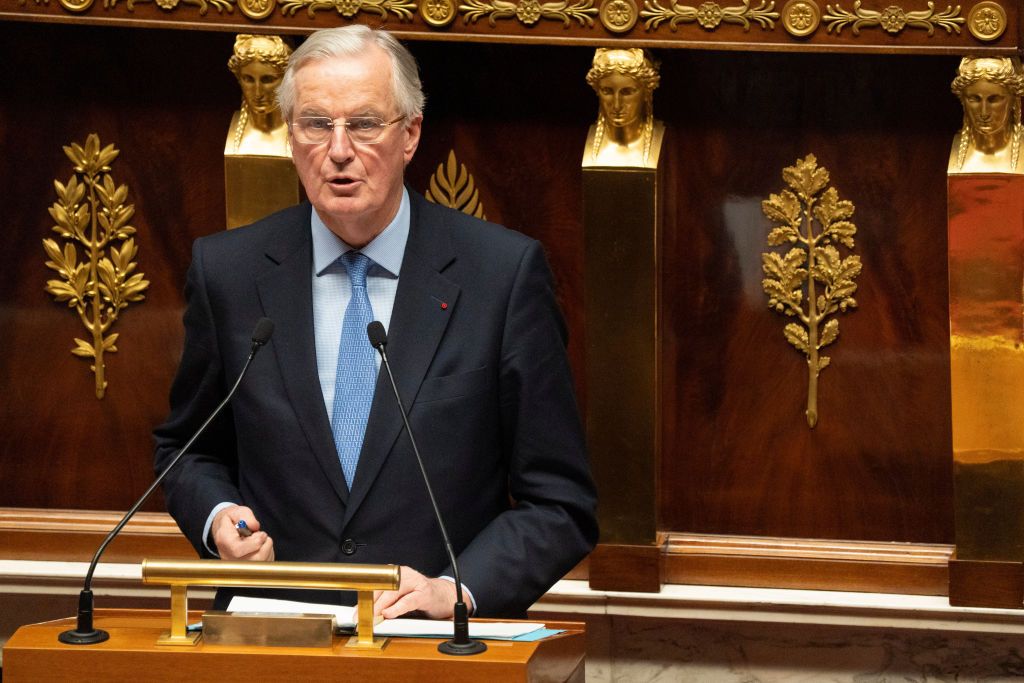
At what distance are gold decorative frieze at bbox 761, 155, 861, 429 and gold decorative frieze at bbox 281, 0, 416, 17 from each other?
98cm

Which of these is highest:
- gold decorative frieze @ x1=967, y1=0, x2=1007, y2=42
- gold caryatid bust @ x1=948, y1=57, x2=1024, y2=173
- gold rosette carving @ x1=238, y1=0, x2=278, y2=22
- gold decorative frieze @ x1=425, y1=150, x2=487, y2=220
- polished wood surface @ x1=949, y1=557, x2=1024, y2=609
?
gold rosette carving @ x1=238, y1=0, x2=278, y2=22

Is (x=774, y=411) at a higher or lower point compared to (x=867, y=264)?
lower

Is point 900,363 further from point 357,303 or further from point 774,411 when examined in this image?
point 357,303

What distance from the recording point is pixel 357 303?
8.46 ft

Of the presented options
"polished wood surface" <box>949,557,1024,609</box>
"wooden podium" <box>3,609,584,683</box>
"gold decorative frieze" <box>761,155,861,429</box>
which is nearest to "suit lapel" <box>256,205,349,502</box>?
"wooden podium" <box>3,609,584,683</box>

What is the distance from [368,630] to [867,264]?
2293 millimetres

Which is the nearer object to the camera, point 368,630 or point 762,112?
point 368,630

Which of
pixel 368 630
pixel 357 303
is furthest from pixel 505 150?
pixel 368 630

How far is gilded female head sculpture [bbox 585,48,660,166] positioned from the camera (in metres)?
3.81

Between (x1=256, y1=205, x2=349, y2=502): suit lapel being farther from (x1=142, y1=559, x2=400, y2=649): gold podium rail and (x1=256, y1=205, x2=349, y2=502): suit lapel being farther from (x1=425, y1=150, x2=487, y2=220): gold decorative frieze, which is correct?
(x1=425, y1=150, x2=487, y2=220): gold decorative frieze

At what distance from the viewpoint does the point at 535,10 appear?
383 cm

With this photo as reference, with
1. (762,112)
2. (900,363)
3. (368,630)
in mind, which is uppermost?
(762,112)

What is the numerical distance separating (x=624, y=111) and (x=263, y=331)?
1707mm

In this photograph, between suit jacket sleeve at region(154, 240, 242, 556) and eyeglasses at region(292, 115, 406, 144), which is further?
suit jacket sleeve at region(154, 240, 242, 556)
